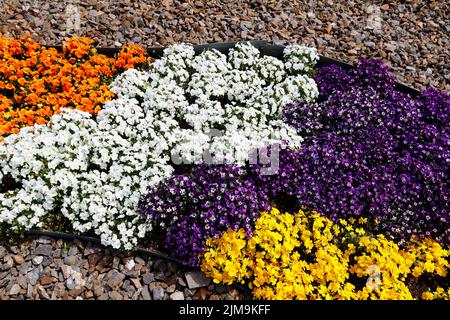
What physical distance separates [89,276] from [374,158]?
4047 mm

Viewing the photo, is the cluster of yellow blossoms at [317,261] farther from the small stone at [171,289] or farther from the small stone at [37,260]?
the small stone at [37,260]

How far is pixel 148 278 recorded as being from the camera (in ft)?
16.9

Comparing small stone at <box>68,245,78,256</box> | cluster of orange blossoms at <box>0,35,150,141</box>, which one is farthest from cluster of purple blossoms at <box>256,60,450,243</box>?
cluster of orange blossoms at <box>0,35,150,141</box>

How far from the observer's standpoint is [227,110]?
6.38 metres

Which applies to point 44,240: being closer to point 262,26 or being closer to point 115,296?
point 115,296

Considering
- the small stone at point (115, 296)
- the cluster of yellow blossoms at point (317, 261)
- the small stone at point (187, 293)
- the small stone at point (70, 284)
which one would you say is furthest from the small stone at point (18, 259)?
the cluster of yellow blossoms at point (317, 261)

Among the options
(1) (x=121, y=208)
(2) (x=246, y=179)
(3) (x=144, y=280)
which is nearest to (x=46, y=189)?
(1) (x=121, y=208)

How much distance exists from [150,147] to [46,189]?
142 centimetres

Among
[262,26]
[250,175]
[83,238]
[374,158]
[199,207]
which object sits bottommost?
[83,238]

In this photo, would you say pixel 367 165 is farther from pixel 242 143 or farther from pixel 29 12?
pixel 29 12

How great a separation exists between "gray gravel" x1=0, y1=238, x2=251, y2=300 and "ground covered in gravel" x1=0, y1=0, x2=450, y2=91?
411 cm

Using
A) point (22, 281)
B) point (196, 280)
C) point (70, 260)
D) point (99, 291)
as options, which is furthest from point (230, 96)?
point (22, 281)

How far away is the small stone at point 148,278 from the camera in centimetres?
513

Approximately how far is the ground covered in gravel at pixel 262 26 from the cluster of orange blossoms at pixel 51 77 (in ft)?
1.88
